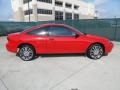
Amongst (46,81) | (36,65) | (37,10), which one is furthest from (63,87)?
(37,10)

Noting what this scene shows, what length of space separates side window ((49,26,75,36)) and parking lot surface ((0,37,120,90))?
1082 millimetres

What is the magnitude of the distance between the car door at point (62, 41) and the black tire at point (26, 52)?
74cm

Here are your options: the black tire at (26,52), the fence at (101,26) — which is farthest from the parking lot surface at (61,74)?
the fence at (101,26)

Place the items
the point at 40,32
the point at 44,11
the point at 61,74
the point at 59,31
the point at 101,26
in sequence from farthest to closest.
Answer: the point at 44,11 < the point at 101,26 < the point at 59,31 < the point at 40,32 < the point at 61,74

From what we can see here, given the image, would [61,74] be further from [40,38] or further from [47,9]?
[47,9]

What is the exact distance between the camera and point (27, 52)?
26.3 feet

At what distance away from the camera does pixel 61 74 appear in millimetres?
6156

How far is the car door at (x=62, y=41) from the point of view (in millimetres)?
8016

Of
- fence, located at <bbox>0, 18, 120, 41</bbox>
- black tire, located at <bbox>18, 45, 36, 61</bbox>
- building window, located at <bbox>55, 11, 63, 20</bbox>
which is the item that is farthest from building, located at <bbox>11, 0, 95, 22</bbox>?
black tire, located at <bbox>18, 45, 36, 61</bbox>

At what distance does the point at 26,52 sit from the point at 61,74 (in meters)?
2.45

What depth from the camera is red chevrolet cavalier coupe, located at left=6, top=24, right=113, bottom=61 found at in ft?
26.2

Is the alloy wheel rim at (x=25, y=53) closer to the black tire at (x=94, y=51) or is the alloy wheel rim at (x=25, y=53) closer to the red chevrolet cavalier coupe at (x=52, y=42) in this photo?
the red chevrolet cavalier coupe at (x=52, y=42)

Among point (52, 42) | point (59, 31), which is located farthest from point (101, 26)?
point (52, 42)

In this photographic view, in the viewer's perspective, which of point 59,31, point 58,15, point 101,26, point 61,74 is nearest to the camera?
point 61,74
